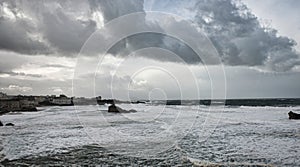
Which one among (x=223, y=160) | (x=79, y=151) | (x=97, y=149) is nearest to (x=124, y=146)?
(x=97, y=149)

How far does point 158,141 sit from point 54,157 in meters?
5.97

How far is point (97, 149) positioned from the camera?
1280cm

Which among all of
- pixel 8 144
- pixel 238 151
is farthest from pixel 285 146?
pixel 8 144

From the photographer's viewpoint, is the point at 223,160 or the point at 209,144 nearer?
the point at 223,160

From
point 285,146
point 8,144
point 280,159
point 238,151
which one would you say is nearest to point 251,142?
point 285,146

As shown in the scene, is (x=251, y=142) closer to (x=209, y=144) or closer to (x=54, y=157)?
(x=209, y=144)

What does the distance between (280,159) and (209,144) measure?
4.30 metres

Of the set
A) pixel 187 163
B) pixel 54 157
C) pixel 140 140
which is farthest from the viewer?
pixel 140 140

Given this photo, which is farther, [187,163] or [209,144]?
[209,144]

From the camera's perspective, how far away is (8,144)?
14422mm

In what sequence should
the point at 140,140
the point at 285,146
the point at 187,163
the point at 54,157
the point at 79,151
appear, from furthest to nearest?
the point at 140,140, the point at 285,146, the point at 79,151, the point at 54,157, the point at 187,163

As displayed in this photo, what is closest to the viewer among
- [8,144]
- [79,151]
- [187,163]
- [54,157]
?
[187,163]

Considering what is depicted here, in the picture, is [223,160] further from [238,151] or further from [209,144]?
[209,144]

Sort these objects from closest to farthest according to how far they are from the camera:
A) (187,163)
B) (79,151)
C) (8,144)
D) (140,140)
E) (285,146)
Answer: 1. (187,163)
2. (79,151)
3. (285,146)
4. (8,144)
5. (140,140)
